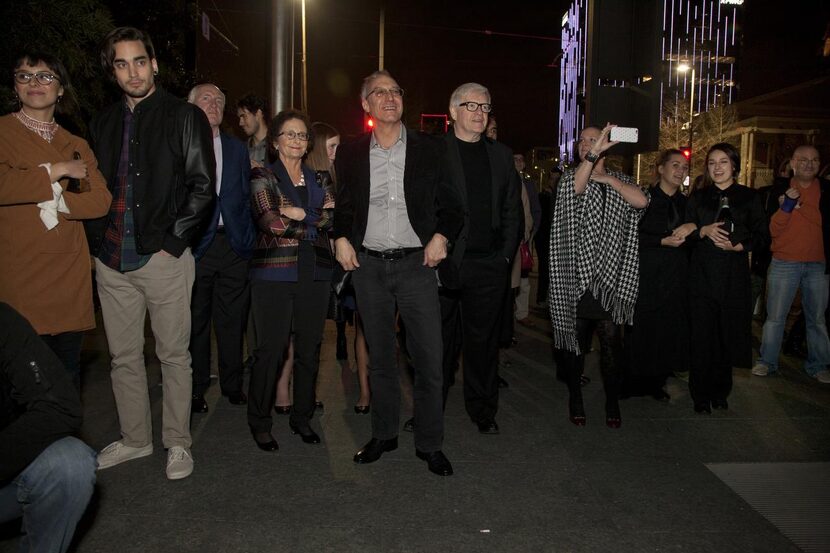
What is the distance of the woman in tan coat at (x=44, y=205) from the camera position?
3.76 meters

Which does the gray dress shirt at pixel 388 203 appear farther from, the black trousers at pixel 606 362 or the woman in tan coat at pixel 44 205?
the black trousers at pixel 606 362

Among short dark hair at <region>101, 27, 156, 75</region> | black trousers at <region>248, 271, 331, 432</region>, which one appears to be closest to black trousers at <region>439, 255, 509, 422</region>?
black trousers at <region>248, 271, 331, 432</region>

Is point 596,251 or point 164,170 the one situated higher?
point 164,170

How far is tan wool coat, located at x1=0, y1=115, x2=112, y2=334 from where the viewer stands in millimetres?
3748

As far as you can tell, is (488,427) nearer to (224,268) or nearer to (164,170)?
(224,268)

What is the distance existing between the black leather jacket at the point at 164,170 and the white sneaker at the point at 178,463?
1.17 m

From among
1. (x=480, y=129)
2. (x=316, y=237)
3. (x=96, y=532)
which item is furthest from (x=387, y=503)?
(x=480, y=129)

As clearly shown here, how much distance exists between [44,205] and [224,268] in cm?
174

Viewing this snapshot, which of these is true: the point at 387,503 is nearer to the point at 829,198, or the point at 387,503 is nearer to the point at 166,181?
the point at 166,181

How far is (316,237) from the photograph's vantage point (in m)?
4.72

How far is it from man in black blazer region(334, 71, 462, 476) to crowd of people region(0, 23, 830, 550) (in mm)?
13

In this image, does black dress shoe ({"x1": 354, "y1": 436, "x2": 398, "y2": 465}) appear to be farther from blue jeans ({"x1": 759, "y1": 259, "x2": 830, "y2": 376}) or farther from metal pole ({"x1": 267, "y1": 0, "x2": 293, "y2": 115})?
metal pole ({"x1": 267, "y1": 0, "x2": 293, "y2": 115})

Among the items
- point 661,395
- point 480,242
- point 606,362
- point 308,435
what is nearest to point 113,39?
point 480,242

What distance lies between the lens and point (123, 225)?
4.06 metres
